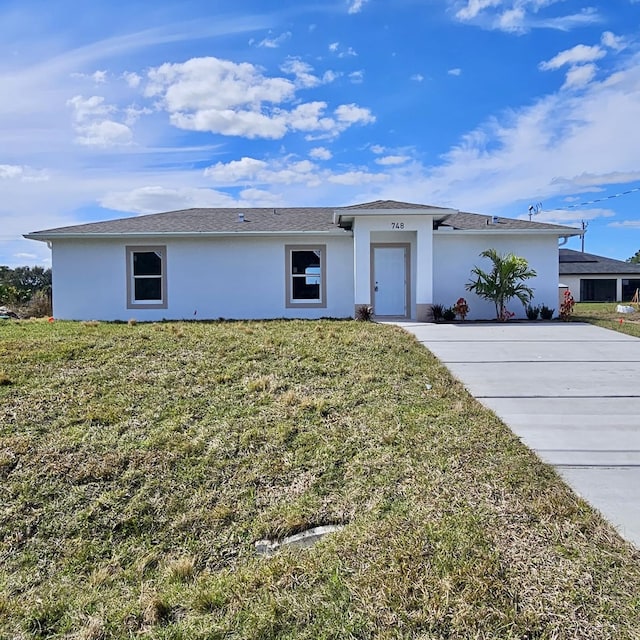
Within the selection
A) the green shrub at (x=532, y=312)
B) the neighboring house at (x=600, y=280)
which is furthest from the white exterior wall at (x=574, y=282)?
the green shrub at (x=532, y=312)

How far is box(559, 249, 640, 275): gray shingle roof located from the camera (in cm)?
3081

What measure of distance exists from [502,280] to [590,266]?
22.9 metres

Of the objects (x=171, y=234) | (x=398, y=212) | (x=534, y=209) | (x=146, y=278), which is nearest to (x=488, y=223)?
(x=398, y=212)

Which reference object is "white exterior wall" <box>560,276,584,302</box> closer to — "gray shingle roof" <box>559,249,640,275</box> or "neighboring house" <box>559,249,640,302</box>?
"neighboring house" <box>559,249,640,302</box>

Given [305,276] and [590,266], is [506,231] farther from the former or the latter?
[590,266]

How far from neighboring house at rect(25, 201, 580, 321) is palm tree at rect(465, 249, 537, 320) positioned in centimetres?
60

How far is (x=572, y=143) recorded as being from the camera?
1397 cm

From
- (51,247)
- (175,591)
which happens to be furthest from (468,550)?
(51,247)

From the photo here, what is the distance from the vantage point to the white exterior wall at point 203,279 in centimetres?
1373

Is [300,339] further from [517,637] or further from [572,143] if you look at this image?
[572,143]

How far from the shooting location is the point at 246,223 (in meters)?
14.4

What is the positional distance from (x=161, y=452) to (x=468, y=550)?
281cm

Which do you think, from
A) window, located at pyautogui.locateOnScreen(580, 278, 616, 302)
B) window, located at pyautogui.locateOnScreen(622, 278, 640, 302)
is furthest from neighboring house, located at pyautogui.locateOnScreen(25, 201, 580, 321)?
window, located at pyautogui.locateOnScreen(622, 278, 640, 302)

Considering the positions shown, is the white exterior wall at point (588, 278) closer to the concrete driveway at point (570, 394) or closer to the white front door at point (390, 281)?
the white front door at point (390, 281)
